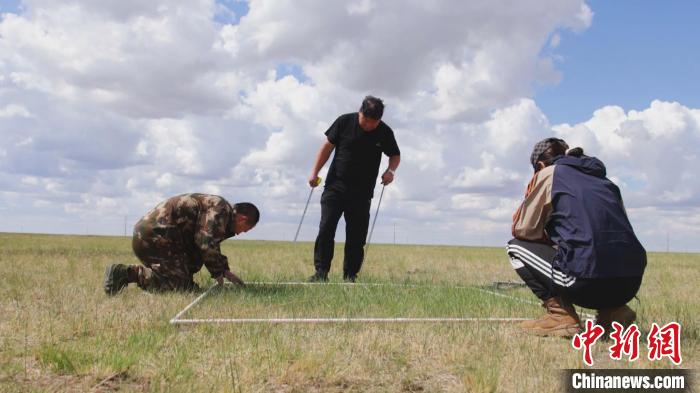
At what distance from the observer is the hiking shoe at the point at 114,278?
250 inches

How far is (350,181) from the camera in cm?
774

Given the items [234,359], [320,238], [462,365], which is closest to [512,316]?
[462,365]

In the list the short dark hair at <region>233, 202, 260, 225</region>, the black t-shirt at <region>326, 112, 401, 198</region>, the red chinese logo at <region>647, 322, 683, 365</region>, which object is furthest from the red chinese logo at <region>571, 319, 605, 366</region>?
the black t-shirt at <region>326, 112, 401, 198</region>

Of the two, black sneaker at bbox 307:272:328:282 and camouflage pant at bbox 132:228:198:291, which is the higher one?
camouflage pant at bbox 132:228:198:291

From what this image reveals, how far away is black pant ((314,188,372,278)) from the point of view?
773 cm

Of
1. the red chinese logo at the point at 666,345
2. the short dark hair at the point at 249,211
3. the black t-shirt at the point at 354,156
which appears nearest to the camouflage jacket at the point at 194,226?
the short dark hair at the point at 249,211

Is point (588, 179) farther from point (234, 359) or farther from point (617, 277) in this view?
point (234, 359)

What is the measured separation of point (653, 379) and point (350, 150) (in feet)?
16.3

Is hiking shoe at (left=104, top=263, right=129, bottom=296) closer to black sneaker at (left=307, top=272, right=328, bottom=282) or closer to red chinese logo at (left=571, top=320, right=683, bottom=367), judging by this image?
black sneaker at (left=307, top=272, right=328, bottom=282)

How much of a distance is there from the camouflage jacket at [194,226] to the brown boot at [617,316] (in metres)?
3.49

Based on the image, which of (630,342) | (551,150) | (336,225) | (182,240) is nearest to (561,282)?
(630,342)

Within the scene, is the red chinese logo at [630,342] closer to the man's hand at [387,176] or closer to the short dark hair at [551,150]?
the short dark hair at [551,150]

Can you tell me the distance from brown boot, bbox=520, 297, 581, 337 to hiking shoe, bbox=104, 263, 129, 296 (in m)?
4.18

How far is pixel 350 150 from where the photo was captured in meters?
7.69
